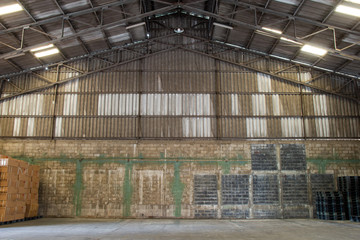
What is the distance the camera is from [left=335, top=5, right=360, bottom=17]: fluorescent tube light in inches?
663

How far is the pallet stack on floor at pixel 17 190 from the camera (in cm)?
1770

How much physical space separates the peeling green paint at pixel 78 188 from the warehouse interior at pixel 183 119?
0.08 meters

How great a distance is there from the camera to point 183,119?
2366 centimetres

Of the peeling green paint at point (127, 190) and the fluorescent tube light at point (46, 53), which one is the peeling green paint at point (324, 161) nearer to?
the peeling green paint at point (127, 190)

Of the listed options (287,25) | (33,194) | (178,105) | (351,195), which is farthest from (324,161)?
(33,194)

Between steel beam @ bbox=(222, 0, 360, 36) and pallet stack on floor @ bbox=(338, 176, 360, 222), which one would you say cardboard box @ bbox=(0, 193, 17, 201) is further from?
pallet stack on floor @ bbox=(338, 176, 360, 222)

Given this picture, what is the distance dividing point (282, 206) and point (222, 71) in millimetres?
11940

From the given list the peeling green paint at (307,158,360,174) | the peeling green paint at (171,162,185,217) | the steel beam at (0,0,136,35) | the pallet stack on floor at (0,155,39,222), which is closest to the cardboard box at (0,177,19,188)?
the pallet stack on floor at (0,155,39,222)

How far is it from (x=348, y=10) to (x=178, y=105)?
13.4 meters

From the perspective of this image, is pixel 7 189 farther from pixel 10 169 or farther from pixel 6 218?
pixel 6 218

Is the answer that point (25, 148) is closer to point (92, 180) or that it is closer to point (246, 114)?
point (92, 180)

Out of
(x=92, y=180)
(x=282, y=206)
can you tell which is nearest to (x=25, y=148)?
(x=92, y=180)

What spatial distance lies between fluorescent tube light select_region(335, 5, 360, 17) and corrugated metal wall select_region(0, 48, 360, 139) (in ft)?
25.3

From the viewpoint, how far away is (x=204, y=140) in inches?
919
